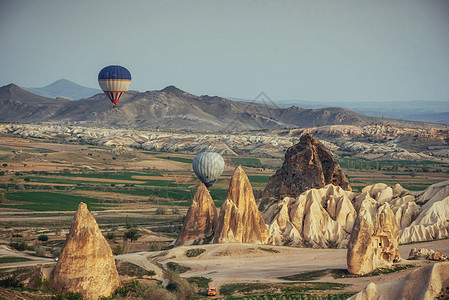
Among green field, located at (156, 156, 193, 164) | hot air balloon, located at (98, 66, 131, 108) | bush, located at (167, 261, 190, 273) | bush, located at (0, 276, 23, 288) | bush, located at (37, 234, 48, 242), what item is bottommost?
green field, located at (156, 156, 193, 164)

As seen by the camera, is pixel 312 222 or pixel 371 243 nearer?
pixel 371 243

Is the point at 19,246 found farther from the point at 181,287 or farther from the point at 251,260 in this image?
the point at 181,287

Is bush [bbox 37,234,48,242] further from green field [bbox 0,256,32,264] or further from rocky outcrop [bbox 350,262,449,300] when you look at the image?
rocky outcrop [bbox 350,262,449,300]

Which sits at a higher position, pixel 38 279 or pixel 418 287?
pixel 418 287

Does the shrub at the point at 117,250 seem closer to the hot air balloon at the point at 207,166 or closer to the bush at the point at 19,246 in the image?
the bush at the point at 19,246

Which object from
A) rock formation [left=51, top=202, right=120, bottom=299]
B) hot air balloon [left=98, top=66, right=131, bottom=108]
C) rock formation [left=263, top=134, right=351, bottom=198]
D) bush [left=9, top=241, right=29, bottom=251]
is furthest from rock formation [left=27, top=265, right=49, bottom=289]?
hot air balloon [left=98, top=66, right=131, bottom=108]

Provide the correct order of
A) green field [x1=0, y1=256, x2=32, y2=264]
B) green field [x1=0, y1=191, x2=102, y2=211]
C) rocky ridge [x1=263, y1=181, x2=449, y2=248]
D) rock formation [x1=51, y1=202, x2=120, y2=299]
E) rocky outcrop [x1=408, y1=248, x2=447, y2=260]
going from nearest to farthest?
1. rock formation [x1=51, y1=202, x2=120, y2=299]
2. rocky outcrop [x1=408, y1=248, x2=447, y2=260]
3. green field [x1=0, y1=256, x2=32, y2=264]
4. rocky ridge [x1=263, y1=181, x2=449, y2=248]
5. green field [x1=0, y1=191, x2=102, y2=211]

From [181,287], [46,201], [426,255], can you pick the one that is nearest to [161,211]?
Answer: [46,201]
